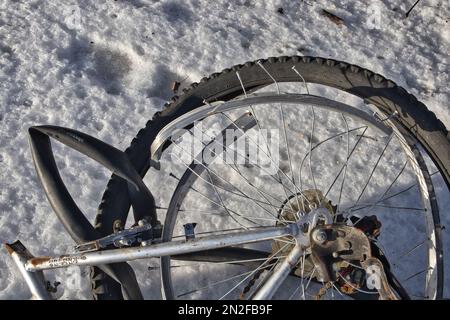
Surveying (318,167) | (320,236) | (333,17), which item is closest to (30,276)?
(320,236)

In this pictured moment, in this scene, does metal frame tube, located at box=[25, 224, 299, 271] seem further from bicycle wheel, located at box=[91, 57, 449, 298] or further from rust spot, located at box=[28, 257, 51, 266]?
bicycle wheel, located at box=[91, 57, 449, 298]

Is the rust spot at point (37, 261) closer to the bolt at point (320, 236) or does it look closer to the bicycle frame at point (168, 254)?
the bicycle frame at point (168, 254)

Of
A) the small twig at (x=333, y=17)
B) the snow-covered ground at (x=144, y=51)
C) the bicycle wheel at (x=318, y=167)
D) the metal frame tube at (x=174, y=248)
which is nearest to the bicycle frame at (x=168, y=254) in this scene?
the metal frame tube at (x=174, y=248)

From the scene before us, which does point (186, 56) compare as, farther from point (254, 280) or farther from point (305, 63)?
point (254, 280)

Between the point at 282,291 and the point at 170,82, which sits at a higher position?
the point at 170,82

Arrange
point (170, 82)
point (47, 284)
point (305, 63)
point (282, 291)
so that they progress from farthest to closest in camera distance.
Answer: point (170, 82), point (282, 291), point (305, 63), point (47, 284)

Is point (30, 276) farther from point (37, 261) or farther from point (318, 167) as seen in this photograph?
point (318, 167)

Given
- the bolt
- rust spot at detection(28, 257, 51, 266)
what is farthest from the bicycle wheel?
rust spot at detection(28, 257, 51, 266)

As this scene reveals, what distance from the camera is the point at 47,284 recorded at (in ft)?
7.23

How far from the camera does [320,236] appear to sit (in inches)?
78.5

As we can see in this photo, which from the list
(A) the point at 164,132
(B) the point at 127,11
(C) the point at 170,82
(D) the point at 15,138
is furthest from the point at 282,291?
(B) the point at 127,11

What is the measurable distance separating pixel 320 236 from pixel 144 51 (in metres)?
1.87
